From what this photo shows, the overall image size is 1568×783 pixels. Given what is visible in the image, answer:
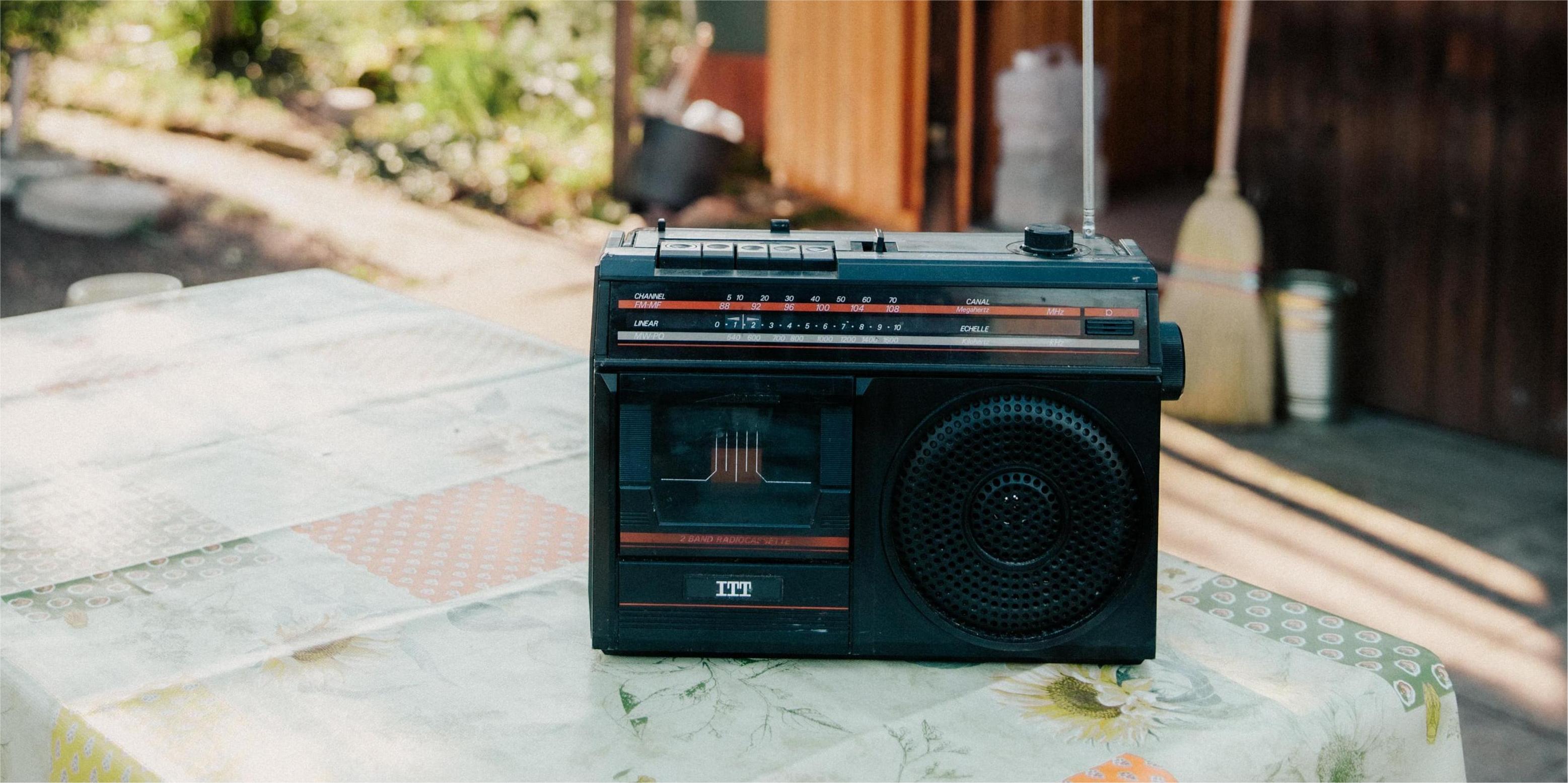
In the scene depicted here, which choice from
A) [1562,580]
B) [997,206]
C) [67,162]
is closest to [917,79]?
[997,206]

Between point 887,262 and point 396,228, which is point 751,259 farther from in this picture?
point 396,228

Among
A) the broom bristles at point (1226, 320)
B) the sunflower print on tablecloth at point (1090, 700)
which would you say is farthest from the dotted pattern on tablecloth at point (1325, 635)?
the broom bristles at point (1226, 320)

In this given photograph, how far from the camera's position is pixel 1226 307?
12.8ft

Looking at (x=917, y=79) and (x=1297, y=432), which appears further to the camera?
(x=917, y=79)

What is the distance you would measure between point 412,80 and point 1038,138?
330 centimetres

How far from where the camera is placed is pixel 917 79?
5434mm

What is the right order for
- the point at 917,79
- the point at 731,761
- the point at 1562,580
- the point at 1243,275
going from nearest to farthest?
the point at 731,761 < the point at 1562,580 < the point at 1243,275 < the point at 917,79

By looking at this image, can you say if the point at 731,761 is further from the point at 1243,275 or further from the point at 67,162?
the point at 67,162

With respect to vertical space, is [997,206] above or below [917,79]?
below

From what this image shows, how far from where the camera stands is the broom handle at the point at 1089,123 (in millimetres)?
1081

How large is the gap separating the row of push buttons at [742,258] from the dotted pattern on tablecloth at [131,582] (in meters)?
0.48

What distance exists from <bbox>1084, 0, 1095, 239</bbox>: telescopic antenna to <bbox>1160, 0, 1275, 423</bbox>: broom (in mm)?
2843

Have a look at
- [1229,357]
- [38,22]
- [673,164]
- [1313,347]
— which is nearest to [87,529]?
[1229,357]

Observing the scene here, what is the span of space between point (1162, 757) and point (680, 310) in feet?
1.42
